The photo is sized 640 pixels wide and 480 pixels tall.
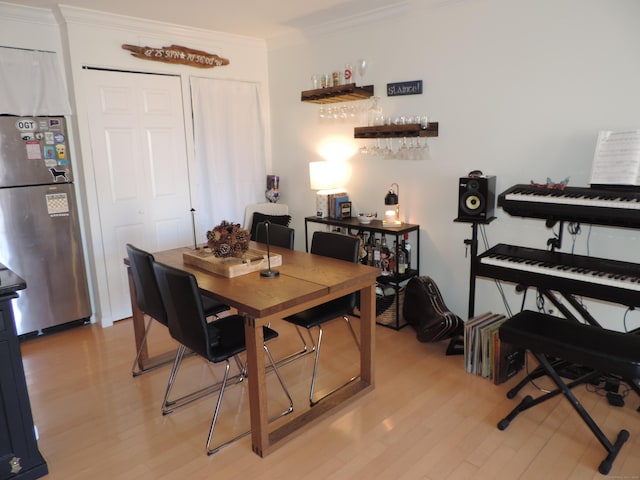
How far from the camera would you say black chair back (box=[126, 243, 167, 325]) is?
2559mm

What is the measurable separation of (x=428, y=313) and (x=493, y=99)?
5.11ft

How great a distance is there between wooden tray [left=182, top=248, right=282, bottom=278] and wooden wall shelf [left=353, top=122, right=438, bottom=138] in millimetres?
1485

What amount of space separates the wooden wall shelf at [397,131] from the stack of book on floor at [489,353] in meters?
1.46

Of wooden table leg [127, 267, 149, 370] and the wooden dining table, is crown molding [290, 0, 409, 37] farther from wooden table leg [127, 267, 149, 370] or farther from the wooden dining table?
wooden table leg [127, 267, 149, 370]

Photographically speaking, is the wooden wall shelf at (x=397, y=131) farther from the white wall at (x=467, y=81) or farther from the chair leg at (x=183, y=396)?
the chair leg at (x=183, y=396)

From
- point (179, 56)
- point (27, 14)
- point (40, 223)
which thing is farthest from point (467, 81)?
point (40, 223)

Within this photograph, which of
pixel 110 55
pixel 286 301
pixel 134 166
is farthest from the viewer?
pixel 134 166

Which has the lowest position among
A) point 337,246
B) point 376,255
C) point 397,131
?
point 376,255

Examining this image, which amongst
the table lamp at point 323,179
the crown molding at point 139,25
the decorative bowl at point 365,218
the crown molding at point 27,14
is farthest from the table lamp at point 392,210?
the crown molding at point 27,14

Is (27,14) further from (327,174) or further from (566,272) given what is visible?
(566,272)

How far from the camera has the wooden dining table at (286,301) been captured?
7.14ft

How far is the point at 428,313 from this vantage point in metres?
3.33

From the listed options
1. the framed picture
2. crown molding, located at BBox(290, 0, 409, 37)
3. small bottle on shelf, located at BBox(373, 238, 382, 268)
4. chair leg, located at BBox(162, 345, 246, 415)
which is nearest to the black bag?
small bottle on shelf, located at BBox(373, 238, 382, 268)

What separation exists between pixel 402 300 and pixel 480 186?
117cm
